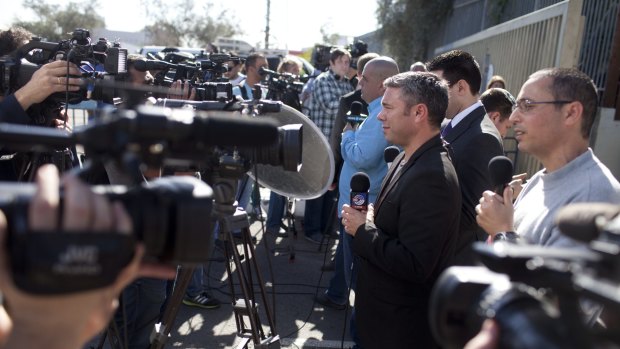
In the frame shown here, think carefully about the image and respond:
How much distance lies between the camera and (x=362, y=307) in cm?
265

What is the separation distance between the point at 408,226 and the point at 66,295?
68.3 inches

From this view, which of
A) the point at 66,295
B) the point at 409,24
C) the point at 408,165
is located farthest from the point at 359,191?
the point at 409,24

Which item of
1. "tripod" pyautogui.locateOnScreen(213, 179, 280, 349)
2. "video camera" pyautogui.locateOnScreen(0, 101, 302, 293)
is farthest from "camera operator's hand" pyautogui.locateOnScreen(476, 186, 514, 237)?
"video camera" pyautogui.locateOnScreen(0, 101, 302, 293)

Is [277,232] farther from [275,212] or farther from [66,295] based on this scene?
[66,295]

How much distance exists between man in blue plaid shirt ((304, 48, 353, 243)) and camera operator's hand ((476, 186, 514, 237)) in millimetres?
4089

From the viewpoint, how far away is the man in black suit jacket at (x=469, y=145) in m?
2.96

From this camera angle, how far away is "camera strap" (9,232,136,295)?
821 mm

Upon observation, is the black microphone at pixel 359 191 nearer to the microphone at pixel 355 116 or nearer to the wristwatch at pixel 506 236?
the wristwatch at pixel 506 236

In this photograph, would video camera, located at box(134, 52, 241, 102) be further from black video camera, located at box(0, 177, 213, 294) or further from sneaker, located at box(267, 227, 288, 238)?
sneaker, located at box(267, 227, 288, 238)

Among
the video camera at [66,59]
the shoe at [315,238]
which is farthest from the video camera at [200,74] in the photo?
the shoe at [315,238]

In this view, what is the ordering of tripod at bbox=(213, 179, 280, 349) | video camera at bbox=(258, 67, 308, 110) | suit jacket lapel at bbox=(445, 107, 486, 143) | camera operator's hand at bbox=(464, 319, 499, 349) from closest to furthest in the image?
1. camera operator's hand at bbox=(464, 319, 499, 349)
2. tripod at bbox=(213, 179, 280, 349)
3. suit jacket lapel at bbox=(445, 107, 486, 143)
4. video camera at bbox=(258, 67, 308, 110)

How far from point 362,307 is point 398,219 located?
1.65 ft

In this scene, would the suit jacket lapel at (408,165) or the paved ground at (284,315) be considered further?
the paved ground at (284,315)

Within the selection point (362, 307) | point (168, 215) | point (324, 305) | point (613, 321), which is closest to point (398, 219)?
point (362, 307)
